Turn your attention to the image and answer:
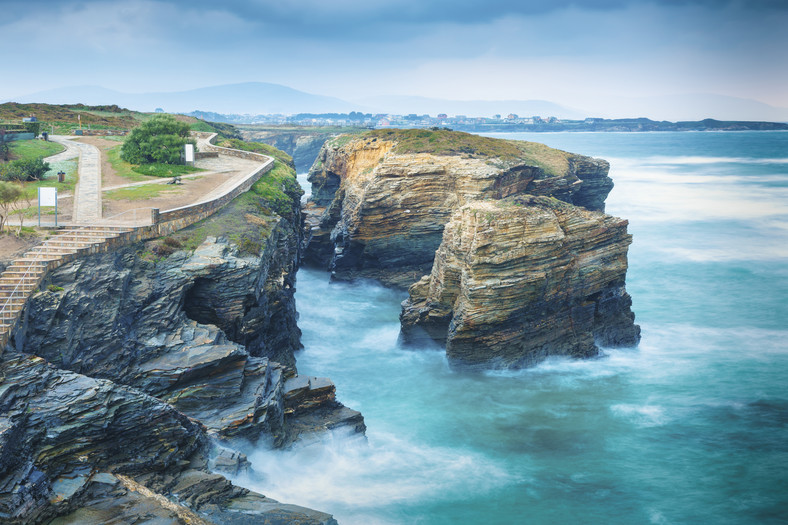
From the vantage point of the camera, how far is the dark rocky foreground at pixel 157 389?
50.1 feet

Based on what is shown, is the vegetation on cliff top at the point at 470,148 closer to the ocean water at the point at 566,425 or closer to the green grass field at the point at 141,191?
the ocean water at the point at 566,425

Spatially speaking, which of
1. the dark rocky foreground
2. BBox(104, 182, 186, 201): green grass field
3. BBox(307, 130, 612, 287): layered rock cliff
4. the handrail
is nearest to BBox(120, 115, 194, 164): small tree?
BBox(104, 182, 186, 201): green grass field

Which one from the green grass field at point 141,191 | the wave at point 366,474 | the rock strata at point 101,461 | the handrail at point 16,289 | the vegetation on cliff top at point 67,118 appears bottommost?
the wave at point 366,474

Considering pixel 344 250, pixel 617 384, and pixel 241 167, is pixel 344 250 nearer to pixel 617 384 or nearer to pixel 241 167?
pixel 241 167

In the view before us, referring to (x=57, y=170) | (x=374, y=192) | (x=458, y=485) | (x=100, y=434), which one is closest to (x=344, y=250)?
(x=374, y=192)

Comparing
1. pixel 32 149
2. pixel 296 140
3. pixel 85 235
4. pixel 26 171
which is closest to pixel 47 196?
pixel 85 235

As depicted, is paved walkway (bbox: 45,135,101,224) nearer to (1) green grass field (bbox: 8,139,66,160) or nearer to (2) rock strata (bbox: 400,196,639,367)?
(1) green grass field (bbox: 8,139,66,160)

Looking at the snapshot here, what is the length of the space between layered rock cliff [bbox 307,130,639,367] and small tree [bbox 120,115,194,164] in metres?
13.7

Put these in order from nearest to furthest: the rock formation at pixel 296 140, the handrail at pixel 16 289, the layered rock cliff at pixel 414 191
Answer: the handrail at pixel 16 289 < the layered rock cliff at pixel 414 191 < the rock formation at pixel 296 140

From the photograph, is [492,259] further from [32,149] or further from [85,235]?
[32,149]

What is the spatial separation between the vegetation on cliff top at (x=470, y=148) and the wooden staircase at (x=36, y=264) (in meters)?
30.1

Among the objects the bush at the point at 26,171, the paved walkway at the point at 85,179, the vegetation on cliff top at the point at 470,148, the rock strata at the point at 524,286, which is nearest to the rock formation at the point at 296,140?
the vegetation on cliff top at the point at 470,148

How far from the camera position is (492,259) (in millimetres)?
29812

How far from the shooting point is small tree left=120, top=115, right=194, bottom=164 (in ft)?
141
